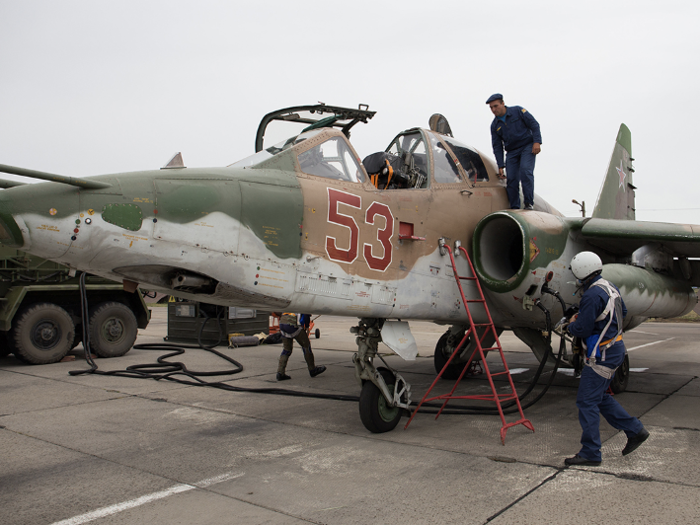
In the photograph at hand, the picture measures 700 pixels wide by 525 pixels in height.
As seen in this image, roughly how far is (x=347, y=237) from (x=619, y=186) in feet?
28.4

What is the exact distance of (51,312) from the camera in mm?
9930

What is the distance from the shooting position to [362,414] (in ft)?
16.6

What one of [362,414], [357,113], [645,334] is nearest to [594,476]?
[362,414]

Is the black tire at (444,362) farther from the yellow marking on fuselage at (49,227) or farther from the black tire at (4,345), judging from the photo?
the black tire at (4,345)

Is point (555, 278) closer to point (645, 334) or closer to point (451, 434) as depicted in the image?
point (451, 434)

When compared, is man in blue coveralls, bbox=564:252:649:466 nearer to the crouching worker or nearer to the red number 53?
the red number 53

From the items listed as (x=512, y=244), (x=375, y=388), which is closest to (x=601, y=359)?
(x=375, y=388)

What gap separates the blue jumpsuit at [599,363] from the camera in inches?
165

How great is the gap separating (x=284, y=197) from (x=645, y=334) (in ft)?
56.0

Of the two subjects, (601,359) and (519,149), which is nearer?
(601,359)

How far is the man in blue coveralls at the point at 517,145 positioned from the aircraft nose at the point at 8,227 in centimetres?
537

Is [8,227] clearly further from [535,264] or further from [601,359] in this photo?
[535,264]

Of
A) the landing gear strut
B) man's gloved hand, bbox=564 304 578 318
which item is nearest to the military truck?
the landing gear strut

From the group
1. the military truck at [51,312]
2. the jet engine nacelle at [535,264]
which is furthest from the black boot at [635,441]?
the military truck at [51,312]
